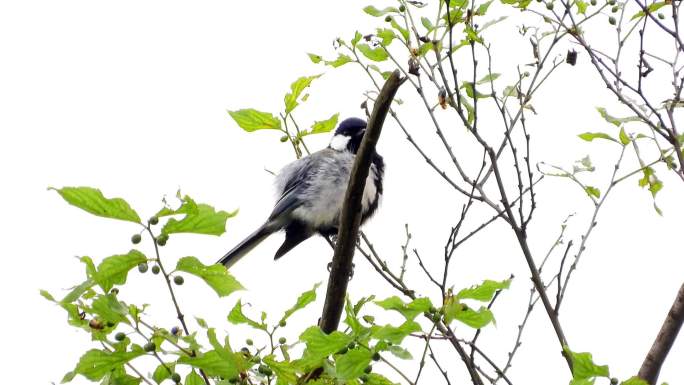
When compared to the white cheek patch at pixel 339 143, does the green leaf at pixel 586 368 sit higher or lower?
lower

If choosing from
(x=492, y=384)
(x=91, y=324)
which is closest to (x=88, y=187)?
(x=91, y=324)

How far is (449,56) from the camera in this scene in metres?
3.30

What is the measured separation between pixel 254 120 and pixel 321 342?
131 cm

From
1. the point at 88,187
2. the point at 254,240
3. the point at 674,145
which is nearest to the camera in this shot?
the point at 88,187

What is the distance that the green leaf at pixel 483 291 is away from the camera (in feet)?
6.97

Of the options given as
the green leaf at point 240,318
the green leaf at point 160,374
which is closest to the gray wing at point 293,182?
the green leaf at point 240,318

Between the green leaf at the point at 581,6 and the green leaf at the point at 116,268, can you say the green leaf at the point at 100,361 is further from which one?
the green leaf at the point at 581,6

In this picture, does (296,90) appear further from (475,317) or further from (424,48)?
(475,317)

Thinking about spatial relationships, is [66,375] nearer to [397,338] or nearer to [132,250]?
[132,250]

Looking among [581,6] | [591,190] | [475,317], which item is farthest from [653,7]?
[475,317]

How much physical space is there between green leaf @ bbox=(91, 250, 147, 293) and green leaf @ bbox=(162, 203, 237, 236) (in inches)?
3.9

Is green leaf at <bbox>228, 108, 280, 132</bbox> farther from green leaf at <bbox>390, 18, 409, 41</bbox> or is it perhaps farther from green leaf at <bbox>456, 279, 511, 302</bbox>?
green leaf at <bbox>456, 279, 511, 302</bbox>

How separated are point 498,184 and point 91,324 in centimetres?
143

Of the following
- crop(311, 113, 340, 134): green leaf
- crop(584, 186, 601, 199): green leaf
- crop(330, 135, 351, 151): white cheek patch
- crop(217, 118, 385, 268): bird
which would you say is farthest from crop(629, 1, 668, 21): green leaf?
crop(330, 135, 351, 151): white cheek patch
